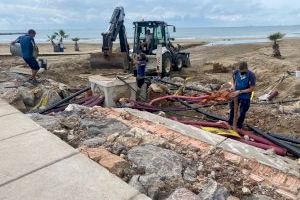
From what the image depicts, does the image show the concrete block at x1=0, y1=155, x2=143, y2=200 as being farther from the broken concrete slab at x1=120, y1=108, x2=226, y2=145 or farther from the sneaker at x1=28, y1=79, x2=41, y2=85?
the sneaker at x1=28, y1=79, x2=41, y2=85

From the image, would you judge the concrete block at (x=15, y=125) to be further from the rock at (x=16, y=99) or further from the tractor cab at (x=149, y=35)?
the tractor cab at (x=149, y=35)

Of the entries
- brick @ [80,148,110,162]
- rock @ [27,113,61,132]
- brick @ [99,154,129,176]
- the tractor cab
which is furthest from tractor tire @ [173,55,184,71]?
brick @ [99,154,129,176]

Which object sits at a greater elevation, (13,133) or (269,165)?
(13,133)

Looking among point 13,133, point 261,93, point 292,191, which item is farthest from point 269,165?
point 261,93

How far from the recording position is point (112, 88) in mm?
9867

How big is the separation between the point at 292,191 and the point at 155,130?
2.61 metres

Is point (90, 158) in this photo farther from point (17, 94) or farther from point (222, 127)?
point (17, 94)

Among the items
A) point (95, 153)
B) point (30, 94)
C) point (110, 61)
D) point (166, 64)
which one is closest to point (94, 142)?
point (95, 153)

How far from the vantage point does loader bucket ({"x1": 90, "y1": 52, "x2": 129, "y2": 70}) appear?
1723 cm

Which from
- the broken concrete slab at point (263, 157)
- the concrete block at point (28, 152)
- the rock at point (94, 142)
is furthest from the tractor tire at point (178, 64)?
the concrete block at point (28, 152)

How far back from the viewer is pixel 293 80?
1274cm

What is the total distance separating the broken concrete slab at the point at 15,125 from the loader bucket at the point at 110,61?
11.0 metres

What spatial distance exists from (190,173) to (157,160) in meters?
0.44

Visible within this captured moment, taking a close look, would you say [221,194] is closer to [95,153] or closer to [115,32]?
[95,153]
